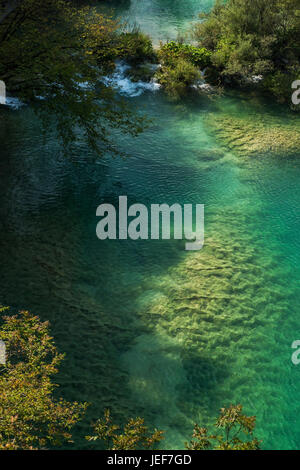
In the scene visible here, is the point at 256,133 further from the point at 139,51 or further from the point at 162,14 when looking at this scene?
the point at 162,14

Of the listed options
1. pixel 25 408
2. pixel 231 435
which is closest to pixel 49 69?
pixel 25 408

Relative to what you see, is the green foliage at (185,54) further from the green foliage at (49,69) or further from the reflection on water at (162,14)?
the green foliage at (49,69)

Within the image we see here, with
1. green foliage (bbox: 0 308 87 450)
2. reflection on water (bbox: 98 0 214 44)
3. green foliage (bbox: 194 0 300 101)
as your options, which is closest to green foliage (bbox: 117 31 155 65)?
reflection on water (bbox: 98 0 214 44)

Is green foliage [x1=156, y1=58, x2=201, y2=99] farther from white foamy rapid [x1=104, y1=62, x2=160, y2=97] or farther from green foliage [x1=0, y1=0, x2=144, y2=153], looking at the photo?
green foliage [x1=0, y1=0, x2=144, y2=153]

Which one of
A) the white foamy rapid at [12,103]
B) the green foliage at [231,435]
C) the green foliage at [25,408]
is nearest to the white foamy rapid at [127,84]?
the white foamy rapid at [12,103]

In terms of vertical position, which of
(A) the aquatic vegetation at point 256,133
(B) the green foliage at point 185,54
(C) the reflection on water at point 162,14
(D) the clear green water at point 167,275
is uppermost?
(C) the reflection on water at point 162,14
